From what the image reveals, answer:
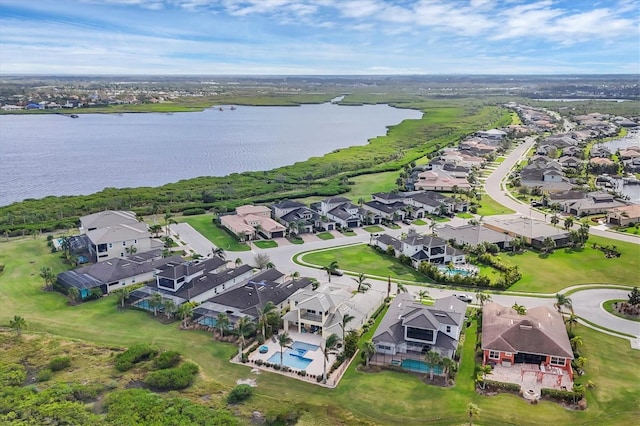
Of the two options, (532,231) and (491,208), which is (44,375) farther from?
(491,208)

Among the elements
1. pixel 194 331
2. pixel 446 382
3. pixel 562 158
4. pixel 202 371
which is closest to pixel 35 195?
pixel 194 331

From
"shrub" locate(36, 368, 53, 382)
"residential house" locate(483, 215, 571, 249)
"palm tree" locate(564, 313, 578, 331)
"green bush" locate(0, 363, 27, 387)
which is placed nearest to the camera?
"green bush" locate(0, 363, 27, 387)

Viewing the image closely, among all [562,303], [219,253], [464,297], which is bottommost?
[464,297]

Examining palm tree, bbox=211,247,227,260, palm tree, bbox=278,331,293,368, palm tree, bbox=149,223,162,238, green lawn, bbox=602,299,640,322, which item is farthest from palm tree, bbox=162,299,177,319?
green lawn, bbox=602,299,640,322

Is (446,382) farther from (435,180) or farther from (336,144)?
(336,144)

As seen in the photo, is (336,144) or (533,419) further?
(336,144)

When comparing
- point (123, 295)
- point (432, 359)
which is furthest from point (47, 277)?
point (432, 359)

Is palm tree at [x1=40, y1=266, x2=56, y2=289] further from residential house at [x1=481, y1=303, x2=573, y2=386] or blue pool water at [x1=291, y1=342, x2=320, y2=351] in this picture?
residential house at [x1=481, y1=303, x2=573, y2=386]
